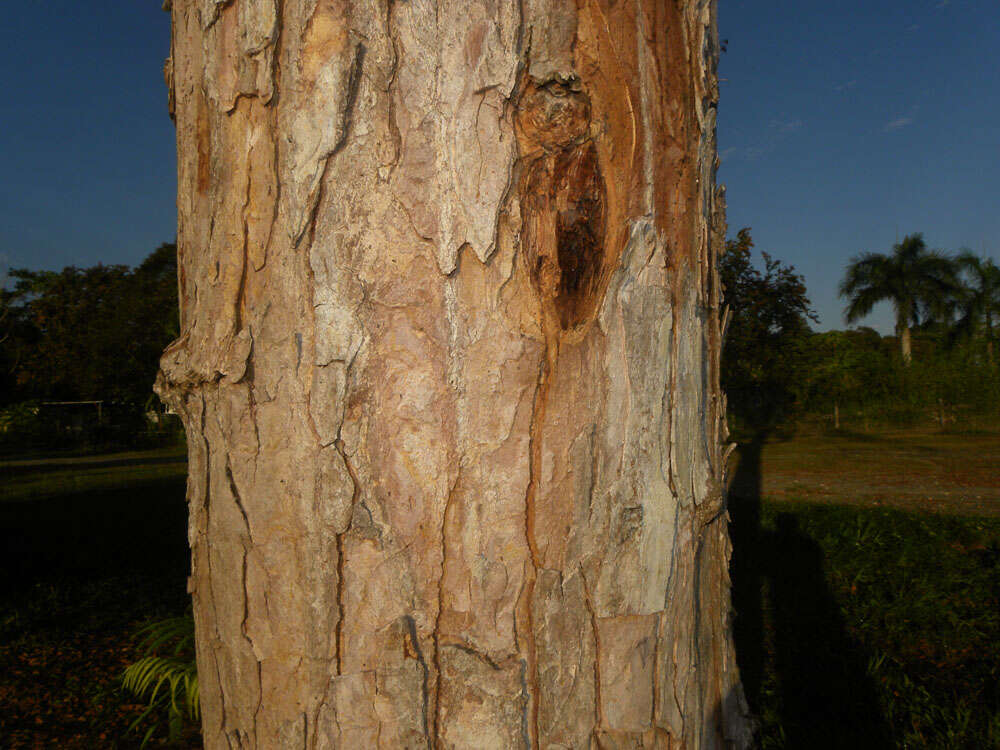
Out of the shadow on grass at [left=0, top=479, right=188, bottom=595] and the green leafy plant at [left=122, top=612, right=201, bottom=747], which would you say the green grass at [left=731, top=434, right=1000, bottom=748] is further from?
the shadow on grass at [left=0, top=479, right=188, bottom=595]

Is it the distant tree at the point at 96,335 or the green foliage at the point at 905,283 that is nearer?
the distant tree at the point at 96,335

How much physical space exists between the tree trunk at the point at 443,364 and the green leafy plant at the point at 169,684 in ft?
8.48

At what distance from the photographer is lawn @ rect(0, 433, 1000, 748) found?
2.99 metres

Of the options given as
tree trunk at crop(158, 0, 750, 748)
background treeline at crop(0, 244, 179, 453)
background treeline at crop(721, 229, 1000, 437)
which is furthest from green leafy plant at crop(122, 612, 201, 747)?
background treeline at crop(0, 244, 179, 453)

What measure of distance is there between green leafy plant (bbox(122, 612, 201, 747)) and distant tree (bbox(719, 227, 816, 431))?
11.3m

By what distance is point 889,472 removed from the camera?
982 cm

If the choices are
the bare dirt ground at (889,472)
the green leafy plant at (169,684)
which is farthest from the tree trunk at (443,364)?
the bare dirt ground at (889,472)

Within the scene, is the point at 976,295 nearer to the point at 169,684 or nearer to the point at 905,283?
the point at 905,283

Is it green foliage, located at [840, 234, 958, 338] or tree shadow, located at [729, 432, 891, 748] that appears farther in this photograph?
green foliage, located at [840, 234, 958, 338]

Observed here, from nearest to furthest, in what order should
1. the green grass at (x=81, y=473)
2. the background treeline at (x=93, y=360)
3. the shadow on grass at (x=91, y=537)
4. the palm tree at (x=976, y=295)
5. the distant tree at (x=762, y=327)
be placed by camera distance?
1. the shadow on grass at (x=91, y=537)
2. the green grass at (x=81, y=473)
3. the distant tree at (x=762, y=327)
4. the background treeline at (x=93, y=360)
5. the palm tree at (x=976, y=295)

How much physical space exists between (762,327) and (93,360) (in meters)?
18.1

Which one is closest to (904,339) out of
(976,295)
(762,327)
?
(976,295)

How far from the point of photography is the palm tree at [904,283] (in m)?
28.5

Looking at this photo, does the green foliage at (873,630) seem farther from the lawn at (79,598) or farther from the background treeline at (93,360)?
the background treeline at (93,360)
